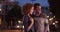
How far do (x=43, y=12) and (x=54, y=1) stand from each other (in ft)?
0.63

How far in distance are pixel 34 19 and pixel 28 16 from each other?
0.26 ft

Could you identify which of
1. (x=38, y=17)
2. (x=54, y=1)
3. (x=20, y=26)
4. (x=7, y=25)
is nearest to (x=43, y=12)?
(x=38, y=17)

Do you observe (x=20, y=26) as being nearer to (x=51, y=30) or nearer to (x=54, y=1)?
(x=51, y=30)

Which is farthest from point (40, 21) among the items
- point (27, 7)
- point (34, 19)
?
point (27, 7)

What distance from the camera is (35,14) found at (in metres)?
1.63

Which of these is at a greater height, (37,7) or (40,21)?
(37,7)

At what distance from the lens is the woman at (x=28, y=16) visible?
Result: 5.26 feet

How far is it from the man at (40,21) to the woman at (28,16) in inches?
2.0

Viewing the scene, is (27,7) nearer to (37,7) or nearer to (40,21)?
(37,7)

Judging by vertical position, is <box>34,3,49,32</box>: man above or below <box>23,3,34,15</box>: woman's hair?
below

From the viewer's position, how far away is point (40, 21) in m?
1.63

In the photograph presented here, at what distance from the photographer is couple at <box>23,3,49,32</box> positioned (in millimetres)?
1605

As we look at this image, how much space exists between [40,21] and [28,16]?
16 centimetres

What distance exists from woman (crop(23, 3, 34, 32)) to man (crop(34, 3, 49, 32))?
0.05m
